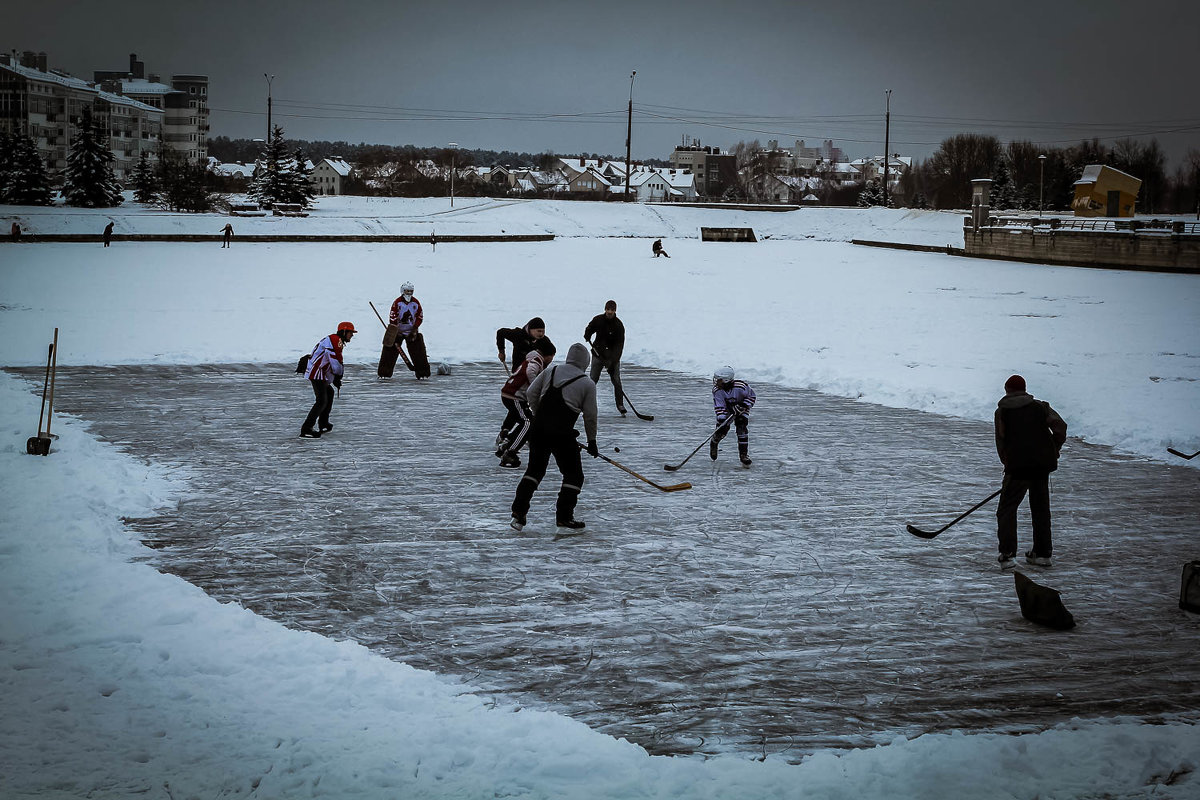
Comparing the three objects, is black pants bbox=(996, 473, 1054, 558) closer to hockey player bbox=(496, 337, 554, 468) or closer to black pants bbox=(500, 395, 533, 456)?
hockey player bbox=(496, 337, 554, 468)

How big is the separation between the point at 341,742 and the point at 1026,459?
5.73 meters

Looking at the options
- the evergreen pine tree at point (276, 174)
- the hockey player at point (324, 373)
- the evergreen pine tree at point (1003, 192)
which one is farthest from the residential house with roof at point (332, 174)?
the hockey player at point (324, 373)

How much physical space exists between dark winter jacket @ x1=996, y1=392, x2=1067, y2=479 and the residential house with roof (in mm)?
131566

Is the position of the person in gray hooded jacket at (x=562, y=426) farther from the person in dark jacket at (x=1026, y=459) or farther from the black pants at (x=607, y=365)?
the black pants at (x=607, y=365)

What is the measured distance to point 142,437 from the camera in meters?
13.5

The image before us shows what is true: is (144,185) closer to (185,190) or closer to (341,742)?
(185,190)

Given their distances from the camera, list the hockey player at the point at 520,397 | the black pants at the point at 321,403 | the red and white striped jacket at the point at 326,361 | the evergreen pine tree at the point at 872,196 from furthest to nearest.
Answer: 1. the evergreen pine tree at the point at 872,196
2. the black pants at the point at 321,403
3. the red and white striped jacket at the point at 326,361
4. the hockey player at the point at 520,397

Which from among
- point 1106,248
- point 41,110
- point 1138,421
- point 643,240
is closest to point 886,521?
→ point 1138,421

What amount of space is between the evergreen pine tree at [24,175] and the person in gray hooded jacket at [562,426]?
66.2 m

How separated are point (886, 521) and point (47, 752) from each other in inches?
288

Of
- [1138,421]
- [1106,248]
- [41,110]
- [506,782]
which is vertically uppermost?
[41,110]

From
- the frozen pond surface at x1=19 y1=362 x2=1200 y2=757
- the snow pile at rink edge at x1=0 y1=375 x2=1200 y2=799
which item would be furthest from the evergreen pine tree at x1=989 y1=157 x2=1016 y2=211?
the snow pile at rink edge at x1=0 y1=375 x2=1200 y2=799

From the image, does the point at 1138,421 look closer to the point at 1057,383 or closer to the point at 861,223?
the point at 1057,383

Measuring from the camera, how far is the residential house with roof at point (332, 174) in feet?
452
